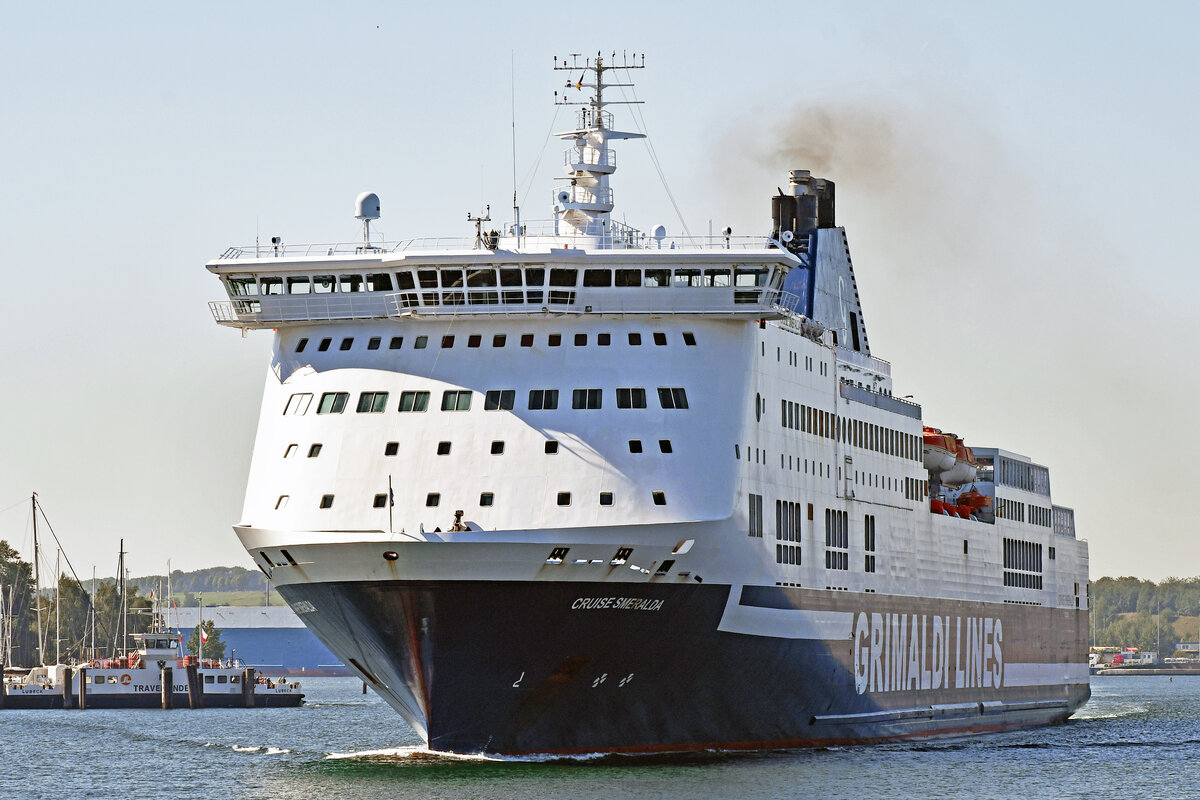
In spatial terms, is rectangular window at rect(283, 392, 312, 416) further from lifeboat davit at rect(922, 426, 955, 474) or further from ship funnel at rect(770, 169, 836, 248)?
lifeboat davit at rect(922, 426, 955, 474)

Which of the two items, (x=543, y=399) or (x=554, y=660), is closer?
(x=554, y=660)

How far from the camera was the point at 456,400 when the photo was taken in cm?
3612

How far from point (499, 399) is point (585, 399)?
1570mm

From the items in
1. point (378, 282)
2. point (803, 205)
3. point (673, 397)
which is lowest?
point (673, 397)

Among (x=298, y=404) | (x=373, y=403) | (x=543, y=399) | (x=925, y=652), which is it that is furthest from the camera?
(x=925, y=652)

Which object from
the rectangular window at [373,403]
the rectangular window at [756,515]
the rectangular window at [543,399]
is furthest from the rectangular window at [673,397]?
the rectangular window at [373,403]

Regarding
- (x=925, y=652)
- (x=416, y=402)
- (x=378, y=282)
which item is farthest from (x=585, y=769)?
(x=925, y=652)

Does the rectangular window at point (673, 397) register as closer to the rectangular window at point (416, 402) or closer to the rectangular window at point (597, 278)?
the rectangular window at point (597, 278)

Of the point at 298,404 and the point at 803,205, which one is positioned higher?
the point at 803,205

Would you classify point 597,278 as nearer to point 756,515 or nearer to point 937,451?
point 756,515

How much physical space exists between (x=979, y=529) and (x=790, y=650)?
16.7 m

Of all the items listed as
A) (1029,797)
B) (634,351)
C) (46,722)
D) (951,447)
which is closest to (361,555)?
(634,351)

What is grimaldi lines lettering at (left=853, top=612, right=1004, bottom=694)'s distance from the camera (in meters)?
44.9

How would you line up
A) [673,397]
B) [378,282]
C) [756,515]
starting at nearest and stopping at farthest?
1. [673,397]
2. [378,282]
3. [756,515]
